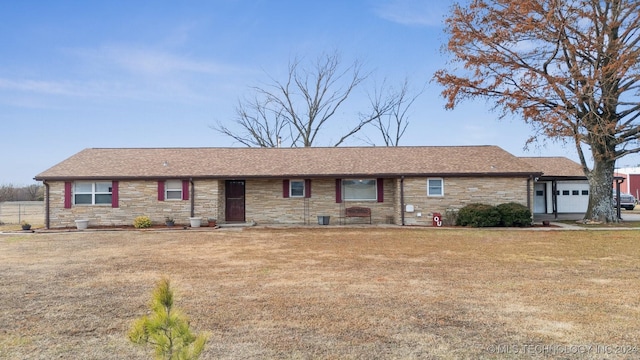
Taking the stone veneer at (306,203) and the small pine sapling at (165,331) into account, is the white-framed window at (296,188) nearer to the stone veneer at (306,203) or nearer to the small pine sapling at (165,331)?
the stone veneer at (306,203)

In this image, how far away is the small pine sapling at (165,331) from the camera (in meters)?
2.38

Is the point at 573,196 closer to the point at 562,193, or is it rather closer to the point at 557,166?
the point at 562,193

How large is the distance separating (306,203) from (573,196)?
16.1 meters

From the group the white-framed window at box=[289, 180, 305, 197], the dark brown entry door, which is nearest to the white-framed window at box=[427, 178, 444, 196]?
the white-framed window at box=[289, 180, 305, 197]

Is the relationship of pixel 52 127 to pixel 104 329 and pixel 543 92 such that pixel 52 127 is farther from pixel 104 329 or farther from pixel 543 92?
pixel 543 92

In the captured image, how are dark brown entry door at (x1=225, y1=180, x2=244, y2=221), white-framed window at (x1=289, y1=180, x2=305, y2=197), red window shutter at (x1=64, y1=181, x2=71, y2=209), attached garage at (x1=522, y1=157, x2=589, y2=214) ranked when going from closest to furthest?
red window shutter at (x1=64, y1=181, x2=71, y2=209) → white-framed window at (x1=289, y1=180, x2=305, y2=197) → dark brown entry door at (x1=225, y1=180, x2=244, y2=221) → attached garage at (x1=522, y1=157, x2=589, y2=214)

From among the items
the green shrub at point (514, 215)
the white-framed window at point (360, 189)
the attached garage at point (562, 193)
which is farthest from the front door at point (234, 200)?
the attached garage at point (562, 193)

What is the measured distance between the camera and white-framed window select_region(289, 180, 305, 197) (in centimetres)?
2056

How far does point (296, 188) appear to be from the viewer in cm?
2061

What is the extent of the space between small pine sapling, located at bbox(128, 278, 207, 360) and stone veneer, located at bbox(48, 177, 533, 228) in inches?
692

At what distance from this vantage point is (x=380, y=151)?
906 inches

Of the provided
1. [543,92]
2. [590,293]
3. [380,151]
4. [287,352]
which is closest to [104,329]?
[287,352]

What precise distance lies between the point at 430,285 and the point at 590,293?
2.48 m

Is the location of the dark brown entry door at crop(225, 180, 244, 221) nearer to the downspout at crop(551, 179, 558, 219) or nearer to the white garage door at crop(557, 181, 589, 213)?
the downspout at crop(551, 179, 558, 219)
